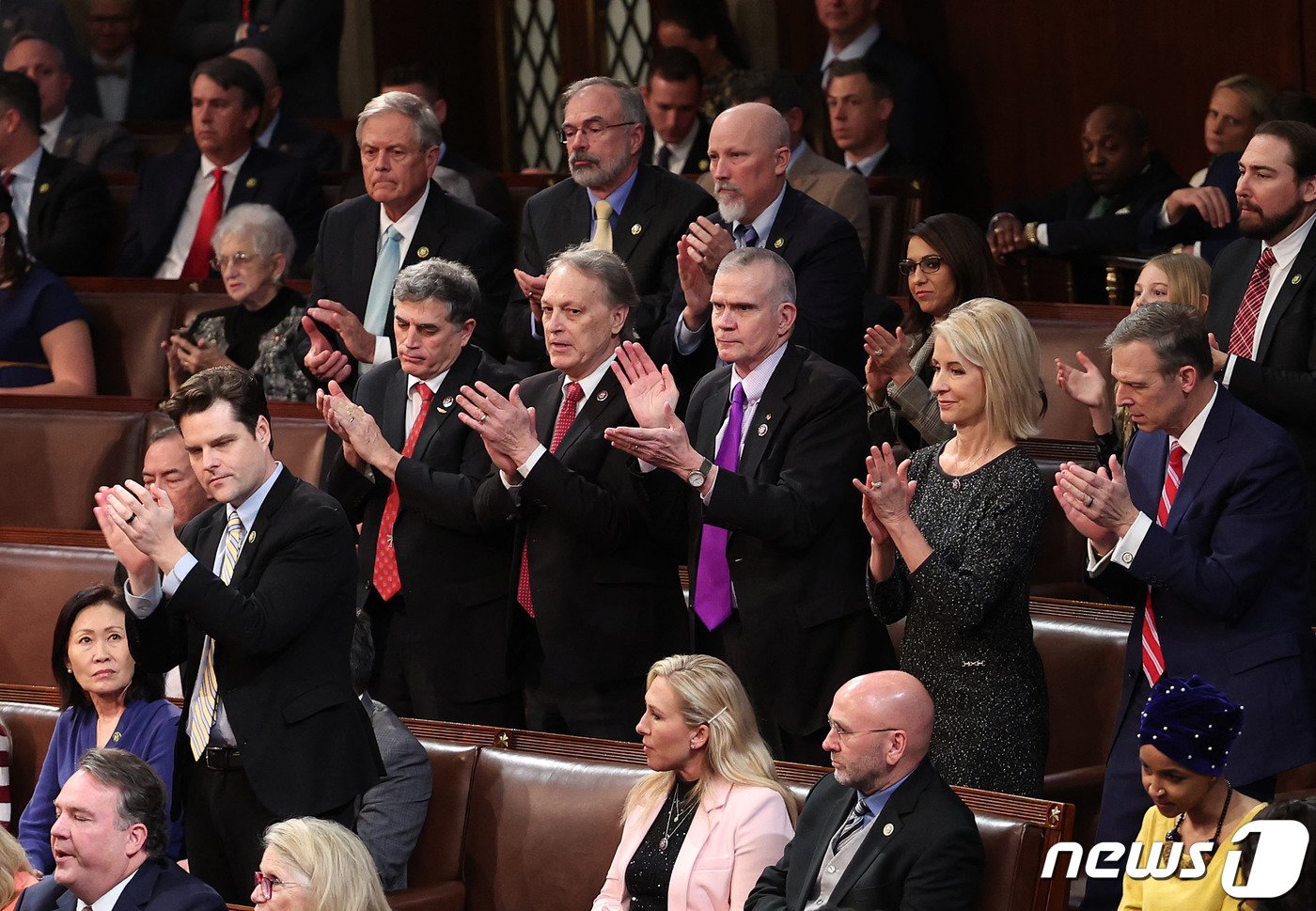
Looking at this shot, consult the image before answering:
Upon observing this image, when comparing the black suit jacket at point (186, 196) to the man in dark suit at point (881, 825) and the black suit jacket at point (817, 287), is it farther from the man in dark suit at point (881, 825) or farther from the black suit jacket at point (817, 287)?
the man in dark suit at point (881, 825)

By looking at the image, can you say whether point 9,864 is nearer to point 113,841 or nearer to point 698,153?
point 113,841

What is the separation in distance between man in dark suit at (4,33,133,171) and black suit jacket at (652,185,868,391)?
3.60m

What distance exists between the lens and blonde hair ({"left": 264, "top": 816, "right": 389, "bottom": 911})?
3.19 metres

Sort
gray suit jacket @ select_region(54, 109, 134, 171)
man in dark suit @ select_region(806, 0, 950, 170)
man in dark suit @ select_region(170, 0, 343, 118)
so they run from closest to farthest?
man in dark suit @ select_region(806, 0, 950, 170)
gray suit jacket @ select_region(54, 109, 134, 171)
man in dark suit @ select_region(170, 0, 343, 118)

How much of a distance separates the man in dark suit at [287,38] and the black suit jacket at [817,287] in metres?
3.83

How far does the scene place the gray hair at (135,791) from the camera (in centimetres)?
340

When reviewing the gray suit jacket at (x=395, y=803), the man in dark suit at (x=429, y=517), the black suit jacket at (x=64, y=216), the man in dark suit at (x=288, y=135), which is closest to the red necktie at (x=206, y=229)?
the black suit jacket at (x=64, y=216)

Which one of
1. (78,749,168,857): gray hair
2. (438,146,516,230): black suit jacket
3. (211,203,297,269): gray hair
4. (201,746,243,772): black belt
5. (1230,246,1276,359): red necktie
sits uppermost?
(438,146,516,230): black suit jacket

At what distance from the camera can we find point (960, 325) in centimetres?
357

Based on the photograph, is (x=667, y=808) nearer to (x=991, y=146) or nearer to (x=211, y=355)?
(x=211, y=355)

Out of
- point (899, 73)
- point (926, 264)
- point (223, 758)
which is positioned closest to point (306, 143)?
point (899, 73)

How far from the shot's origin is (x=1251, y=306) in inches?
162

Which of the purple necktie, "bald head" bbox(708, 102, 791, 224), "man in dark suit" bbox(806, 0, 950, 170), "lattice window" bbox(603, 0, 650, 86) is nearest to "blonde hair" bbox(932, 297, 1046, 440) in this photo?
the purple necktie

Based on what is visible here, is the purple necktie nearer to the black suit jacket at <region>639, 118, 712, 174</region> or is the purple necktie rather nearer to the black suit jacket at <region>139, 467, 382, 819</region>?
the black suit jacket at <region>139, 467, 382, 819</region>
